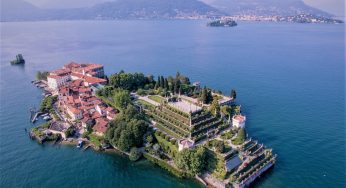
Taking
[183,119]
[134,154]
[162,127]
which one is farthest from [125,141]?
[183,119]

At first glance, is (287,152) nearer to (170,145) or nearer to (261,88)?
(170,145)

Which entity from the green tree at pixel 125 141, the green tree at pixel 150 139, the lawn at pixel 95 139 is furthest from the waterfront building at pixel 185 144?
the lawn at pixel 95 139

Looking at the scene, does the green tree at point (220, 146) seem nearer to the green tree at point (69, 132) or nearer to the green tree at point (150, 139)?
the green tree at point (150, 139)

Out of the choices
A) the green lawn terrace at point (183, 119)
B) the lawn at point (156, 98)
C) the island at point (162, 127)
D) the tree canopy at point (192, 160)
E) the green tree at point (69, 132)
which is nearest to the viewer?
the tree canopy at point (192, 160)

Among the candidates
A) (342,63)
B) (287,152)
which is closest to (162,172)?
(287,152)

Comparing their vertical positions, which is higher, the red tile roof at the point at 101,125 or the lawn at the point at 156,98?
the lawn at the point at 156,98

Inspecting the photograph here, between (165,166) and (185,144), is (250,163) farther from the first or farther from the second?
(165,166)

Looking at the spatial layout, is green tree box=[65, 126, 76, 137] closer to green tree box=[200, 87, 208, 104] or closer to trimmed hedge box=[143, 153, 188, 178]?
trimmed hedge box=[143, 153, 188, 178]
